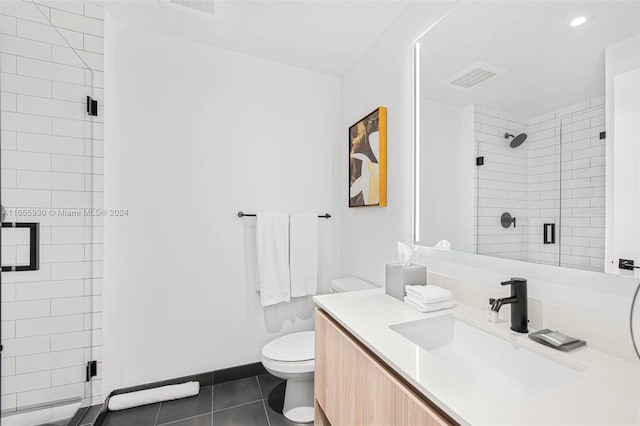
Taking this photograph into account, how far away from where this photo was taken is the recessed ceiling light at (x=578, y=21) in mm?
800

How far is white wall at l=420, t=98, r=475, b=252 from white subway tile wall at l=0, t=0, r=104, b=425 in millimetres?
1677

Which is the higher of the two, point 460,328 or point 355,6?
point 355,6

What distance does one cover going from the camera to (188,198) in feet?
6.06

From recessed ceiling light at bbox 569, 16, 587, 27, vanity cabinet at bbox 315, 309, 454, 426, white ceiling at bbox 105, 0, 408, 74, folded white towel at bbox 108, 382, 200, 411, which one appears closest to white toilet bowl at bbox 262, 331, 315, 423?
vanity cabinet at bbox 315, 309, 454, 426

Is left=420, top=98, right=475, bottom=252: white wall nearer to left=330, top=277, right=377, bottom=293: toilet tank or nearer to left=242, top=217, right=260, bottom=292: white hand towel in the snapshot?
left=330, top=277, right=377, bottom=293: toilet tank

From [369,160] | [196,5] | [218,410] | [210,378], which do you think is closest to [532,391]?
[369,160]

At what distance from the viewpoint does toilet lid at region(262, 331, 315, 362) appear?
1.52 meters

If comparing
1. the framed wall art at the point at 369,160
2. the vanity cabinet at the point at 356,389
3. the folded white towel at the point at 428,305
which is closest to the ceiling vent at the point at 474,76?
the framed wall art at the point at 369,160

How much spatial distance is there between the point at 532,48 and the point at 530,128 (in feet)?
0.85

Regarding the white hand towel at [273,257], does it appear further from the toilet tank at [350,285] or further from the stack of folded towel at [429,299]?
the stack of folded towel at [429,299]

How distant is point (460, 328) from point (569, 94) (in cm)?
82

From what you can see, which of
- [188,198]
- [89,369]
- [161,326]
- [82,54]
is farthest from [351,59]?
[89,369]

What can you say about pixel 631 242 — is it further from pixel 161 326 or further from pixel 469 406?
pixel 161 326

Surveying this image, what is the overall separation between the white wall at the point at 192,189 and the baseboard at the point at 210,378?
34 mm
